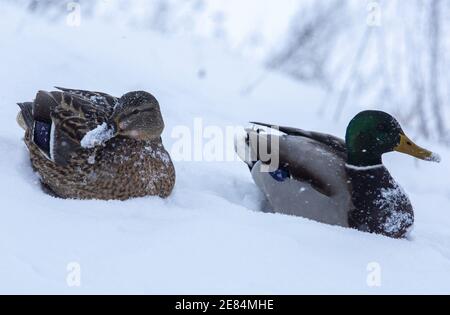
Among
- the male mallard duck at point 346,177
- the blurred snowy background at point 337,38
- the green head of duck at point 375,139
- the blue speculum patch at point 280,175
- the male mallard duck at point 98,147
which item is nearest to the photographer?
the male mallard duck at point 98,147

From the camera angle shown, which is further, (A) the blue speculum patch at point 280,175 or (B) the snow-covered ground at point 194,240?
(A) the blue speculum patch at point 280,175

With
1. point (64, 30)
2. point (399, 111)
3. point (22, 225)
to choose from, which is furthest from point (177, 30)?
point (22, 225)

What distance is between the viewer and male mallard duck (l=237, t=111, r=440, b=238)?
12.2 feet

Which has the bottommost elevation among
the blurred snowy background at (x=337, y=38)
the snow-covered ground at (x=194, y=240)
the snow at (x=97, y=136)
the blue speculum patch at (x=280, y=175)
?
the snow-covered ground at (x=194, y=240)

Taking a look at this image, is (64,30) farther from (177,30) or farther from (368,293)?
(368,293)

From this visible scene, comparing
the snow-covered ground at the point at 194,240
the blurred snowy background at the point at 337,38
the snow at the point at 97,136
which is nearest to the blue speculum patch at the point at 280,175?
the snow-covered ground at the point at 194,240

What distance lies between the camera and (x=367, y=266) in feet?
9.39

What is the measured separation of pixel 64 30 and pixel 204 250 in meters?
4.36

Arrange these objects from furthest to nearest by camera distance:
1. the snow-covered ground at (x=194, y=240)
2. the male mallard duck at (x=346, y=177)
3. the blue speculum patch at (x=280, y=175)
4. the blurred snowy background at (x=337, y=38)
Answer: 1. the blurred snowy background at (x=337, y=38)
2. the blue speculum patch at (x=280, y=175)
3. the male mallard duck at (x=346, y=177)
4. the snow-covered ground at (x=194, y=240)

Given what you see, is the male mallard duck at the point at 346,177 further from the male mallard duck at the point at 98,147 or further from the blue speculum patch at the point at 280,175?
the male mallard duck at the point at 98,147

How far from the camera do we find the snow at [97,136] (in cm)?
362

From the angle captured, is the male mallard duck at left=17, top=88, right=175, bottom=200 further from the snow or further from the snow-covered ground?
the snow-covered ground

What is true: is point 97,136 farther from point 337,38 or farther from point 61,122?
point 337,38

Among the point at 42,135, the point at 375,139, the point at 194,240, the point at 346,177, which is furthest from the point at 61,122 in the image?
the point at 375,139
